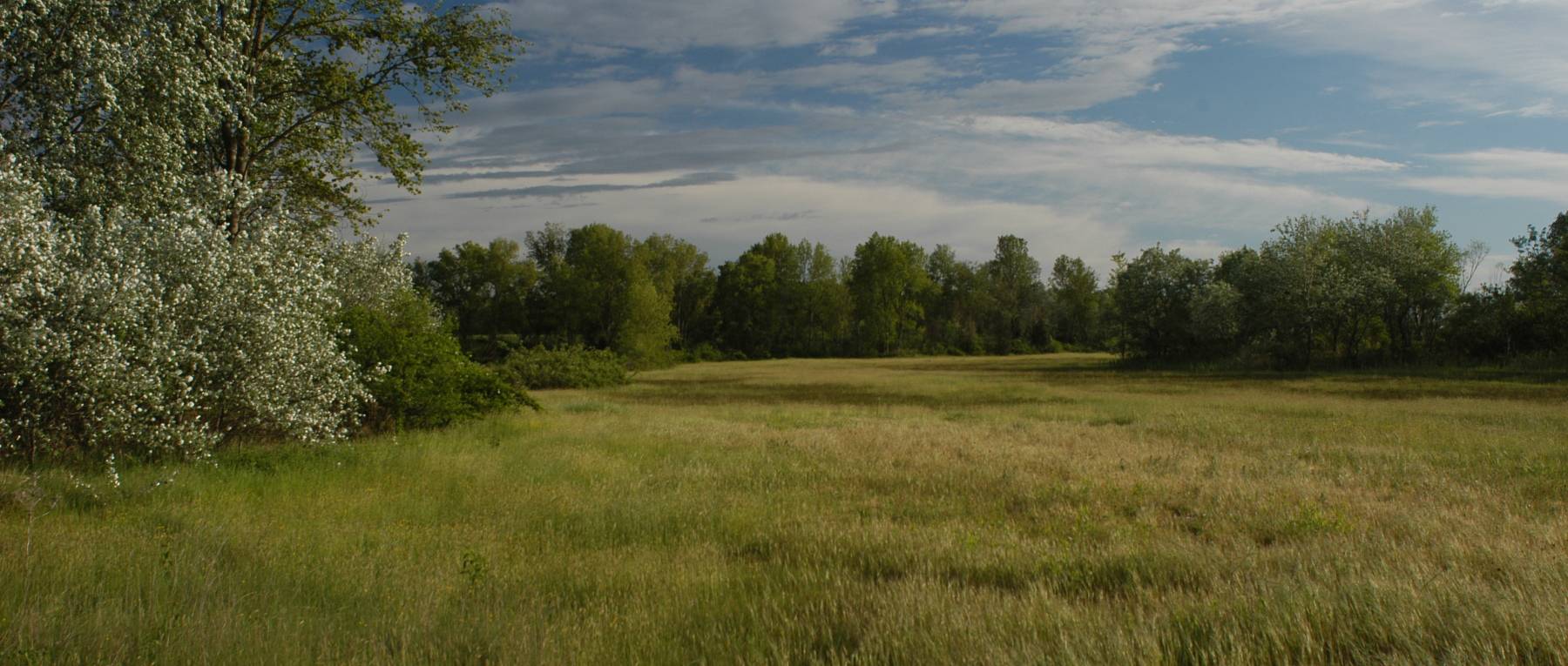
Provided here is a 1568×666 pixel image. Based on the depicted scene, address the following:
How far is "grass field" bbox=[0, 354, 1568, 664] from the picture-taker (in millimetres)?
4734

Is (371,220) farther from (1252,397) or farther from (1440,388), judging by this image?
(1440,388)

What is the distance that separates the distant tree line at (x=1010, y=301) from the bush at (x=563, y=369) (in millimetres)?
1924

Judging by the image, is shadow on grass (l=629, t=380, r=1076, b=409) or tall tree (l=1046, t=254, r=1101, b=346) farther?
tall tree (l=1046, t=254, r=1101, b=346)

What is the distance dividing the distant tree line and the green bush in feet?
94.1

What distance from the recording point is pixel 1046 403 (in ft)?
90.0

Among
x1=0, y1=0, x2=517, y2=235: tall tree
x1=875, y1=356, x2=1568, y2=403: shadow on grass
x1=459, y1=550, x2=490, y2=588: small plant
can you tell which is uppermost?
x1=0, y1=0, x2=517, y2=235: tall tree

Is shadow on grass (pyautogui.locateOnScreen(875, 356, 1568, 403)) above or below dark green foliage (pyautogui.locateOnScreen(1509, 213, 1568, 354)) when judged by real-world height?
below

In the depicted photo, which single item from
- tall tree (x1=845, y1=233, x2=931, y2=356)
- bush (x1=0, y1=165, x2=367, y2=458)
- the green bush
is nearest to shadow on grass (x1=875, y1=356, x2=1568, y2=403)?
the green bush

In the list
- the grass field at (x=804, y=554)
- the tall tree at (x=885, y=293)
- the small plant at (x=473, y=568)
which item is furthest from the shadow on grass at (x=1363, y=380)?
the tall tree at (x=885, y=293)

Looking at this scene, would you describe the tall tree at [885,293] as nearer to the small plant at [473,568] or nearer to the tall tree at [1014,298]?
the tall tree at [1014,298]

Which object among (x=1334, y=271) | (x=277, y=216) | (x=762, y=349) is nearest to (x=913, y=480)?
(x=277, y=216)

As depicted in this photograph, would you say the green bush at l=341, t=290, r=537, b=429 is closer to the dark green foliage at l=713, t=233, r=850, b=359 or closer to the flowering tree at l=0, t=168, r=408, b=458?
the flowering tree at l=0, t=168, r=408, b=458

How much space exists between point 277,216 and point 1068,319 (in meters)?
107

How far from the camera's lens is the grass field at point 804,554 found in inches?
186
